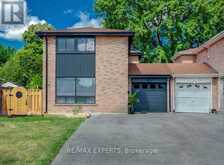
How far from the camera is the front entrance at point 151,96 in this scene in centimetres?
2570

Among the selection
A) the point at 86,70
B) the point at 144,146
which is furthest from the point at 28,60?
the point at 144,146

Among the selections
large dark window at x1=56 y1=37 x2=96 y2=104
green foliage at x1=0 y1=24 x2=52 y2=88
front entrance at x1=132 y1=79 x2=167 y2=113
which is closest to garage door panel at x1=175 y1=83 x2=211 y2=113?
front entrance at x1=132 y1=79 x2=167 y2=113

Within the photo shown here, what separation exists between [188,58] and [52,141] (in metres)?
24.2

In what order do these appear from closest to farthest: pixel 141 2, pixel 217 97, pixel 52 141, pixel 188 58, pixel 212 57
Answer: pixel 52 141 < pixel 217 97 < pixel 212 57 < pixel 188 58 < pixel 141 2

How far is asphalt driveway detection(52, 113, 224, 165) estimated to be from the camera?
347 inches

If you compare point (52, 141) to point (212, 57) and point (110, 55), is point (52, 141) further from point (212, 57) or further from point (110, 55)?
point (212, 57)

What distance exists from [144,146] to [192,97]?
52.0 feet

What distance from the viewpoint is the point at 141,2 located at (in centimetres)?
4050

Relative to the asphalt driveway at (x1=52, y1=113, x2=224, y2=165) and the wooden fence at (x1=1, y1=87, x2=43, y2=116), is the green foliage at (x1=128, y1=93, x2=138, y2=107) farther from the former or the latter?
the asphalt driveway at (x1=52, y1=113, x2=224, y2=165)

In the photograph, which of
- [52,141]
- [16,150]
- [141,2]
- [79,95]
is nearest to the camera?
[16,150]

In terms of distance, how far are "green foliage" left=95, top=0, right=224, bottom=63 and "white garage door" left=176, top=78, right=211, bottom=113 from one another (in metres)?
14.1

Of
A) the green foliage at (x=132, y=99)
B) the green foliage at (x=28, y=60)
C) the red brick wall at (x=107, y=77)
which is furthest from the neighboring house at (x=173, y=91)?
the green foliage at (x=28, y=60)

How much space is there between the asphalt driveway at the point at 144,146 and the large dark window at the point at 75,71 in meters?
8.19

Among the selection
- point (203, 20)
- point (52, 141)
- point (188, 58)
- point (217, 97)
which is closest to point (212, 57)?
point (217, 97)
